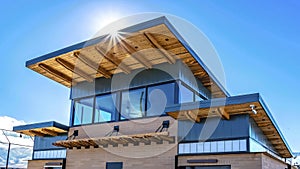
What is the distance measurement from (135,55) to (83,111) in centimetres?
313

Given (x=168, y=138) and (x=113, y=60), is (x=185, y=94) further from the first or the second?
(x=113, y=60)

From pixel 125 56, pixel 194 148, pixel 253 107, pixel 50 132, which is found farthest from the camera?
pixel 50 132

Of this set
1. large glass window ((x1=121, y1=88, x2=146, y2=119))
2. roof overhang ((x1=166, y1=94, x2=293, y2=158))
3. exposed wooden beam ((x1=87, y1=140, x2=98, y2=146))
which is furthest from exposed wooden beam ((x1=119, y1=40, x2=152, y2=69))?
exposed wooden beam ((x1=87, y1=140, x2=98, y2=146))

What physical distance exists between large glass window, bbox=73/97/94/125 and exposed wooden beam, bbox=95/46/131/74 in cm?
174

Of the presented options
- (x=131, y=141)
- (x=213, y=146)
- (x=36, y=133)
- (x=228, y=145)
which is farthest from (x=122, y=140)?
(x=36, y=133)

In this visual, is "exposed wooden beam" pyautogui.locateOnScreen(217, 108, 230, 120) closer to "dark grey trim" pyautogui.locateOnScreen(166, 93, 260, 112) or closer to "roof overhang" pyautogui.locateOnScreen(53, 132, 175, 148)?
"dark grey trim" pyautogui.locateOnScreen(166, 93, 260, 112)

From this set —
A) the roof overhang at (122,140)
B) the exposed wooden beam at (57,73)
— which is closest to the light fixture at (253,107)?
the roof overhang at (122,140)

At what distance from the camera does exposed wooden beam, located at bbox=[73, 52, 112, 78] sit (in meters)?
10.2

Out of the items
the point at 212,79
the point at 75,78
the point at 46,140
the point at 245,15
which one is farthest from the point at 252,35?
the point at 46,140

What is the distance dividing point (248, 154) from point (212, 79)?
3.33 m

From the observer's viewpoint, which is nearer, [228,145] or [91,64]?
[228,145]

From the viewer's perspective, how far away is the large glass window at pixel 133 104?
1048 cm

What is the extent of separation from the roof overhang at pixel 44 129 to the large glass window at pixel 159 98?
3.17 metres

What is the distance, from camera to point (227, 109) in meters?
8.48
